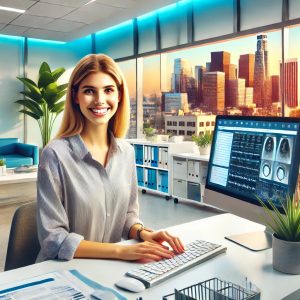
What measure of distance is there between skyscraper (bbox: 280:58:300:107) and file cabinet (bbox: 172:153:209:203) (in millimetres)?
1249

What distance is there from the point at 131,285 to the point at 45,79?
6.78 m

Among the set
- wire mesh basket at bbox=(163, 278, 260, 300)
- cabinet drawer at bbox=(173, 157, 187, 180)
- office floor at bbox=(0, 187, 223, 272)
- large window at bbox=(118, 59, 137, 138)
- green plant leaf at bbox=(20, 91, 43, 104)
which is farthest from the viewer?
green plant leaf at bbox=(20, 91, 43, 104)

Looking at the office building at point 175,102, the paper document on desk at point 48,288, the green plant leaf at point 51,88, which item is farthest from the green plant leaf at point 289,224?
the green plant leaf at point 51,88

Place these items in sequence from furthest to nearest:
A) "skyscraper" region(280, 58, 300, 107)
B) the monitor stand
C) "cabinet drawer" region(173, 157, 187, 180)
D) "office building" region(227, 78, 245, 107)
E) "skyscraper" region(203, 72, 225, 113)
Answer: "skyscraper" region(203, 72, 225, 113) < "cabinet drawer" region(173, 157, 187, 180) < "office building" region(227, 78, 245, 107) < "skyscraper" region(280, 58, 300, 107) < the monitor stand

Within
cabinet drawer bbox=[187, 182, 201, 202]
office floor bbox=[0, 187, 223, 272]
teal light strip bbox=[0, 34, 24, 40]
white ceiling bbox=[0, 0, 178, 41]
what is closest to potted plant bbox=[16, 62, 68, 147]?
white ceiling bbox=[0, 0, 178, 41]

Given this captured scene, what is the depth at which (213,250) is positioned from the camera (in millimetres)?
1282

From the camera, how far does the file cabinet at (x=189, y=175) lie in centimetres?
504

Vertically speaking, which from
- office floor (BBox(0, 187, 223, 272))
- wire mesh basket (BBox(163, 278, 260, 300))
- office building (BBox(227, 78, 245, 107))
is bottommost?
office floor (BBox(0, 187, 223, 272))

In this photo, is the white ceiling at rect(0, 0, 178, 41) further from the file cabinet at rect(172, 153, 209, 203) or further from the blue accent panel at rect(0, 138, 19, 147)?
the file cabinet at rect(172, 153, 209, 203)

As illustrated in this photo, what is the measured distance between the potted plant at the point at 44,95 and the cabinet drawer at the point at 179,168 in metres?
2.94

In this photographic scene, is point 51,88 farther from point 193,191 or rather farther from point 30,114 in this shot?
point 193,191

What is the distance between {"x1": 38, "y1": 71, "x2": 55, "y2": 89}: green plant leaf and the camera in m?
7.24

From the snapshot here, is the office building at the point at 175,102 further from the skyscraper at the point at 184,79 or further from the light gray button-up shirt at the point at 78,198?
the light gray button-up shirt at the point at 78,198

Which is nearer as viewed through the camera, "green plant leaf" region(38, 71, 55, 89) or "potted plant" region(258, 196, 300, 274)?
"potted plant" region(258, 196, 300, 274)
